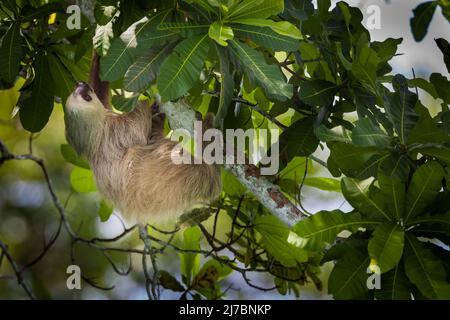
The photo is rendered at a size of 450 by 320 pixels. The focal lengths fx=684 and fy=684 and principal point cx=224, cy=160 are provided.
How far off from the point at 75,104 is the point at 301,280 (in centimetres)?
211

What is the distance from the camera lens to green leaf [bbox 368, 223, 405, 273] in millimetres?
3186

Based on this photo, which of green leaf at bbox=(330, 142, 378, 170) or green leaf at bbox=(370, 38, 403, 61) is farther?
green leaf at bbox=(370, 38, 403, 61)

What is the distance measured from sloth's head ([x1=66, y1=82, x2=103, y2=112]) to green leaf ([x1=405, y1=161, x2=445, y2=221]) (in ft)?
7.27

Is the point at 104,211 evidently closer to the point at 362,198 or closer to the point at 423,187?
the point at 362,198

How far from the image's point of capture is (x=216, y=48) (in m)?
3.45

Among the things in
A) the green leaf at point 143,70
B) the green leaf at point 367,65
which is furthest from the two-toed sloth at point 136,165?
the green leaf at point 367,65

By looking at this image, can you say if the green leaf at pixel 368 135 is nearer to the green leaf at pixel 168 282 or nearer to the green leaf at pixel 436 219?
the green leaf at pixel 436 219

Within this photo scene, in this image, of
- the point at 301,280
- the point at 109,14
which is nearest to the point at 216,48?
the point at 109,14

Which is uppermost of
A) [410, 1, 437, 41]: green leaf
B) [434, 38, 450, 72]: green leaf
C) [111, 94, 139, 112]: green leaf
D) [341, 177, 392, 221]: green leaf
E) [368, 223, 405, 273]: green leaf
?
[410, 1, 437, 41]: green leaf

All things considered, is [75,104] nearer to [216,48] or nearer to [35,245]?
[216,48]

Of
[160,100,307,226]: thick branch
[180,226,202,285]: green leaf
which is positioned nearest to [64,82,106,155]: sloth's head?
[160,100,307,226]: thick branch

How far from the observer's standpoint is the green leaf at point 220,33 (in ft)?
10.5

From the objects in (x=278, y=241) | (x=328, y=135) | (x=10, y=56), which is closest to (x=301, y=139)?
(x=328, y=135)

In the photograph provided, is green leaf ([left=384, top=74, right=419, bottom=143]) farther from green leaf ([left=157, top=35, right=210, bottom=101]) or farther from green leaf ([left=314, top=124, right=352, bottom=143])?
green leaf ([left=157, top=35, right=210, bottom=101])
